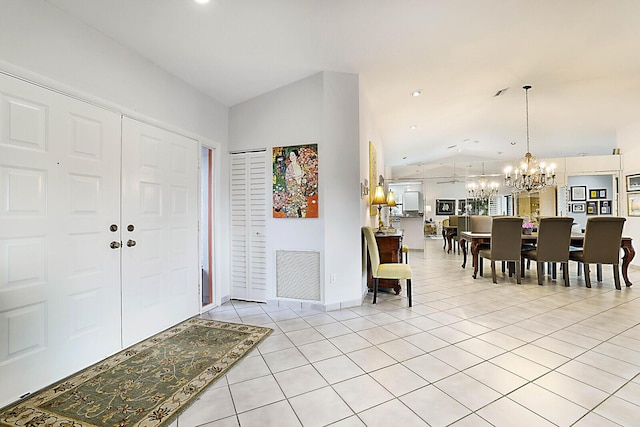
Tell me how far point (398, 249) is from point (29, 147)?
375 centimetres

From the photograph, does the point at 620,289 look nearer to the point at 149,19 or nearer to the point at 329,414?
the point at 329,414

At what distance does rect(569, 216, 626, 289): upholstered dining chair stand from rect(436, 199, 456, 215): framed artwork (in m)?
4.91

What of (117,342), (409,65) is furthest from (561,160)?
(117,342)

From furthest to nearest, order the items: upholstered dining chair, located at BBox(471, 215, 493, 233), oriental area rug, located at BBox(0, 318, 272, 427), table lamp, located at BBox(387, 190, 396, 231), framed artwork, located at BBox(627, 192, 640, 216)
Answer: upholstered dining chair, located at BBox(471, 215, 493, 233) → framed artwork, located at BBox(627, 192, 640, 216) → table lamp, located at BBox(387, 190, 396, 231) → oriental area rug, located at BBox(0, 318, 272, 427)

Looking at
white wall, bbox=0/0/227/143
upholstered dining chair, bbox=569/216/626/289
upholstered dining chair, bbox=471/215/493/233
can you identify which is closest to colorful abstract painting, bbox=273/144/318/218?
white wall, bbox=0/0/227/143

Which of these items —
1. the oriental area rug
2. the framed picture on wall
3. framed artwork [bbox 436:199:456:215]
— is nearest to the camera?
the oriental area rug

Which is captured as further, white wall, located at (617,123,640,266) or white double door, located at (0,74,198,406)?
white wall, located at (617,123,640,266)

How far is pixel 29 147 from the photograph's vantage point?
6.35 ft

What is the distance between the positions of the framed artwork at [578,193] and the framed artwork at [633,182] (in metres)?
2.51

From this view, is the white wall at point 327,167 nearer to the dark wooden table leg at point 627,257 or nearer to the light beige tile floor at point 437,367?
the light beige tile floor at point 437,367

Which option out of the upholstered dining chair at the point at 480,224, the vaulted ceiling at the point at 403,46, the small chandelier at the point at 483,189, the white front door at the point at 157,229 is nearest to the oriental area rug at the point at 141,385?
the white front door at the point at 157,229

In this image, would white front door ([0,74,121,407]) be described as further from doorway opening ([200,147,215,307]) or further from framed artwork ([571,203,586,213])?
framed artwork ([571,203,586,213])

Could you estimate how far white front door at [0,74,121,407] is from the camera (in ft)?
6.06

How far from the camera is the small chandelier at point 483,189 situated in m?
8.38
